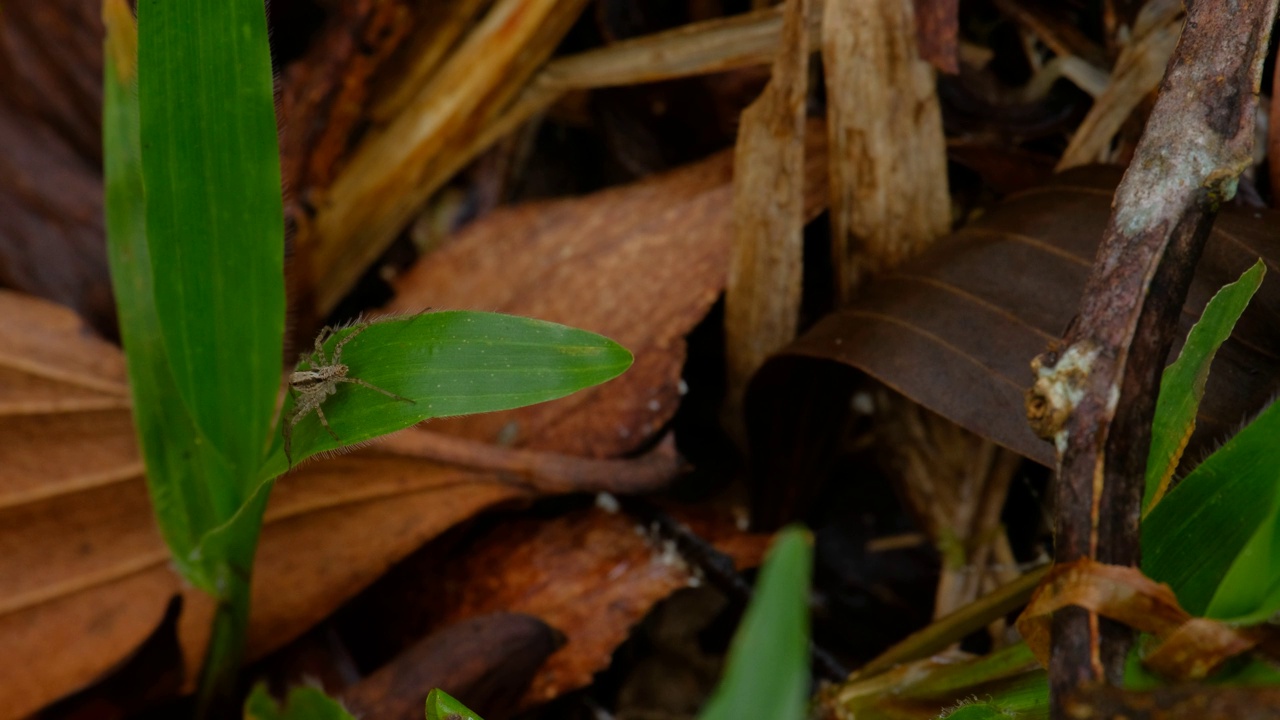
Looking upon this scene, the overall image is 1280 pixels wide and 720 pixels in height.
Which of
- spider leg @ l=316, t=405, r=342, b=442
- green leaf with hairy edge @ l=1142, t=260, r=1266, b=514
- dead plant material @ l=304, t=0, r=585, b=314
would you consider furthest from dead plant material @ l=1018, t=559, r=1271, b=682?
dead plant material @ l=304, t=0, r=585, b=314

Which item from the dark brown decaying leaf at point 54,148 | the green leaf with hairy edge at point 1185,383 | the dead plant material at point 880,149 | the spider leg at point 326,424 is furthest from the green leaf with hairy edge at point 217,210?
the green leaf with hairy edge at point 1185,383

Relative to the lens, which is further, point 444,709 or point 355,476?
point 355,476

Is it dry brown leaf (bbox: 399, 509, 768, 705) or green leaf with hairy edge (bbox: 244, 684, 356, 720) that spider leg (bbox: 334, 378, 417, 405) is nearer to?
green leaf with hairy edge (bbox: 244, 684, 356, 720)

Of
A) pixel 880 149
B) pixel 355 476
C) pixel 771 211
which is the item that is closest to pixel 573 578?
pixel 355 476

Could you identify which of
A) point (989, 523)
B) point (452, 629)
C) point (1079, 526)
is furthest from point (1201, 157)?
point (452, 629)

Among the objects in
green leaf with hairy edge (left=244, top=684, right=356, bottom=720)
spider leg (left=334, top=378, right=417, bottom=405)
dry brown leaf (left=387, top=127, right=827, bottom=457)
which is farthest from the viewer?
dry brown leaf (left=387, top=127, right=827, bottom=457)

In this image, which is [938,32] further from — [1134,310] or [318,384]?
[318,384]

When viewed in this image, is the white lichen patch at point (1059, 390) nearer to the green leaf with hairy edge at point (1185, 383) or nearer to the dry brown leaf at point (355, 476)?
the green leaf with hairy edge at point (1185, 383)
